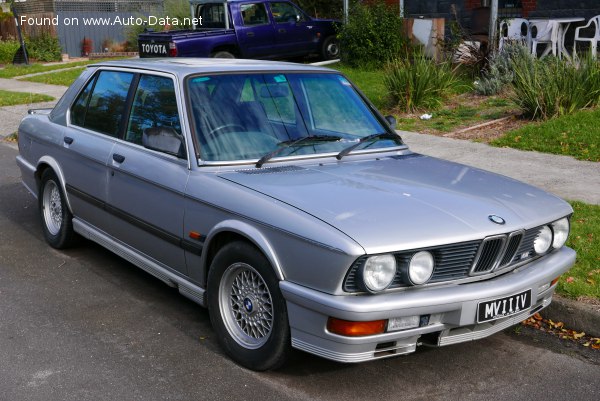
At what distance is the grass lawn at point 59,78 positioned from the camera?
20.2 m

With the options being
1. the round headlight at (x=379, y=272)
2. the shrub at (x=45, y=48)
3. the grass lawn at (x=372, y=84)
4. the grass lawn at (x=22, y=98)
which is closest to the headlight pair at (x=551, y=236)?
the round headlight at (x=379, y=272)

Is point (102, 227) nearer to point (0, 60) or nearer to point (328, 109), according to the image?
point (328, 109)

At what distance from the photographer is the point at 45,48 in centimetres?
2772

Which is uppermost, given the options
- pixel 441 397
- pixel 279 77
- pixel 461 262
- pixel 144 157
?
pixel 279 77

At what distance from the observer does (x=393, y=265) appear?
390 centimetres

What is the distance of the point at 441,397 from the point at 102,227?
296 cm

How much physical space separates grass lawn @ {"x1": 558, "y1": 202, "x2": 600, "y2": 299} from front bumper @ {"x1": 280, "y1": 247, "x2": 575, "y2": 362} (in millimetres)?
1206

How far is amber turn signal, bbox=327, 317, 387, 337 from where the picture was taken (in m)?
3.86

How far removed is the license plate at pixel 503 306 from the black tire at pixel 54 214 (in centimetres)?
375

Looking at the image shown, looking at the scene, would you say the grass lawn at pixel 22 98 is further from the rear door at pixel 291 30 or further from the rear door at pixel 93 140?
the rear door at pixel 93 140

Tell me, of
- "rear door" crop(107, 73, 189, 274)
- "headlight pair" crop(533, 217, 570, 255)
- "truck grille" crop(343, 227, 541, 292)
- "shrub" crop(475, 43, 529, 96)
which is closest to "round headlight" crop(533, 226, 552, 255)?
"headlight pair" crop(533, 217, 570, 255)

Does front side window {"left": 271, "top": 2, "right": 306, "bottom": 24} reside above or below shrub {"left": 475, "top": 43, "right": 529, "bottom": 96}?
above

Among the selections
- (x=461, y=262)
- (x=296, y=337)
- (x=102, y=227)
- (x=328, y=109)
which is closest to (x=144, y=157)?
(x=102, y=227)

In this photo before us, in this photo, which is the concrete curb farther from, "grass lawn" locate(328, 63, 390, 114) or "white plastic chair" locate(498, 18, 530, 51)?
"white plastic chair" locate(498, 18, 530, 51)
